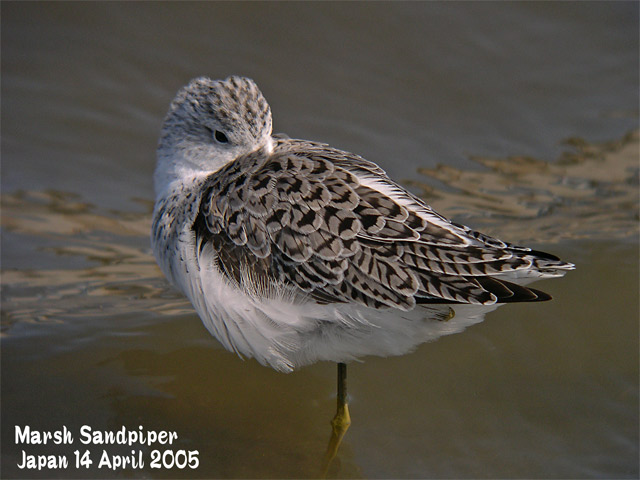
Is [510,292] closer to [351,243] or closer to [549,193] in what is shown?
[351,243]

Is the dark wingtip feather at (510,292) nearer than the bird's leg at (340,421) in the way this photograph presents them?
Yes

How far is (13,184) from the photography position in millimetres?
7094

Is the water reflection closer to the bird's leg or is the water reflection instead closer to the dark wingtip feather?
the bird's leg

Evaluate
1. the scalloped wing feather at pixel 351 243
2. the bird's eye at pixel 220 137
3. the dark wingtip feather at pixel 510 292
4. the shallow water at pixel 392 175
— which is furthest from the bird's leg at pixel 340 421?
the bird's eye at pixel 220 137

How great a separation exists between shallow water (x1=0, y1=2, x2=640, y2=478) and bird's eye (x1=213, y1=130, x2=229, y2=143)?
A: 143 cm

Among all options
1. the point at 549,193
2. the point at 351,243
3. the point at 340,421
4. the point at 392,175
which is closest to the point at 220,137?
the point at 351,243

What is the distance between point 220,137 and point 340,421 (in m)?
1.94

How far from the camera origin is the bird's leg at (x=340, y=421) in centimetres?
464

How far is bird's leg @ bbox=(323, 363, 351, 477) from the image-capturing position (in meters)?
4.64

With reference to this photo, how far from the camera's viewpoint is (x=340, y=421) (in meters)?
4.70

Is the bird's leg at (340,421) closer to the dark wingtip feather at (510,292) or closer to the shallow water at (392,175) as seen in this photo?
the shallow water at (392,175)

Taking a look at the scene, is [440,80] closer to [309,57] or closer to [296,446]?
[309,57]

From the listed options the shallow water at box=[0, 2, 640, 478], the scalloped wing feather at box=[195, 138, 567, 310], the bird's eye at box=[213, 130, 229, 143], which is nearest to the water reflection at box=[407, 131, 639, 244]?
the shallow water at box=[0, 2, 640, 478]

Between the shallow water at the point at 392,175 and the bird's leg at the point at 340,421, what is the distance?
0.07 m
